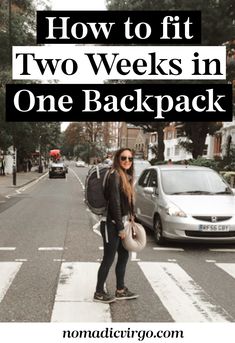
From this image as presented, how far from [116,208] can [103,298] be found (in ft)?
3.56

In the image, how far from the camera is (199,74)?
11500 mm

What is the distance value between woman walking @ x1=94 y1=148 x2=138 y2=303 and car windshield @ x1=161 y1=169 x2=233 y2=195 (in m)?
4.53

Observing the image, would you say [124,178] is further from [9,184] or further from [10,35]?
[9,184]

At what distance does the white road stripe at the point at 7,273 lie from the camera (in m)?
6.04

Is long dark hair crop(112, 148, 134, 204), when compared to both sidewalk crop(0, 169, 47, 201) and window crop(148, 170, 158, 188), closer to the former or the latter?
window crop(148, 170, 158, 188)

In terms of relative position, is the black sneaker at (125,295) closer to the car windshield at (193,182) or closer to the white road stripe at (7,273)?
the white road stripe at (7,273)

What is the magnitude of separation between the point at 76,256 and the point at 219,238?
2.70 meters

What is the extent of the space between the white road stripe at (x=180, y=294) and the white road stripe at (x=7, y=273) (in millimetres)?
1892

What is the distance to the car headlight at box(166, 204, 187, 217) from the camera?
8.91 metres

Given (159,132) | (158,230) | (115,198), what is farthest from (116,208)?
(159,132)

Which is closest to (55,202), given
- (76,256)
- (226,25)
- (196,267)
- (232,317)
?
(76,256)

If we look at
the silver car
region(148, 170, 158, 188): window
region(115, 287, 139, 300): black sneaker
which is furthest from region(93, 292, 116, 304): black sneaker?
region(148, 170, 158, 188): window

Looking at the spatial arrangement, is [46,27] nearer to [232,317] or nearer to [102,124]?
[232,317]

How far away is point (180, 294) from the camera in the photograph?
5.88 metres
